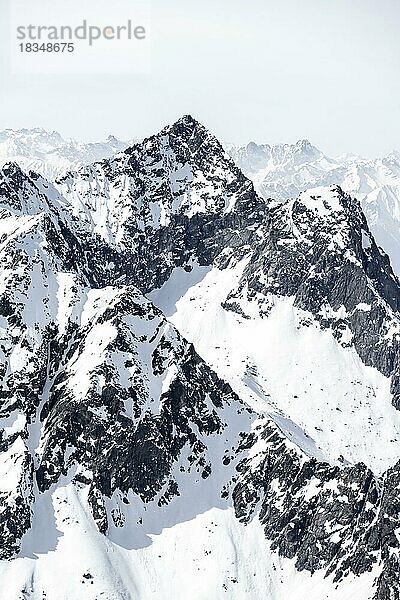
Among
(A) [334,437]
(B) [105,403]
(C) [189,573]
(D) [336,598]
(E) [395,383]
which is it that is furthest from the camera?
(E) [395,383]

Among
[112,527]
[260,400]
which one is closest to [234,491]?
[112,527]

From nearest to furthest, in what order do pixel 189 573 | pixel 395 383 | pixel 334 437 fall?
pixel 189 573
pixel 334 437
pixel 395 383

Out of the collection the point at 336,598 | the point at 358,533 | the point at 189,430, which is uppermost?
the point at 189,430

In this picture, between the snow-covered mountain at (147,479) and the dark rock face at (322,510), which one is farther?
the snow-covered mountain at (147,479)

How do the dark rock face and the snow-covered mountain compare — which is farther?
the snow-covered mountain

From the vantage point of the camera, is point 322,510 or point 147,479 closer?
point 322,510

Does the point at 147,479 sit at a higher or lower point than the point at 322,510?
higher

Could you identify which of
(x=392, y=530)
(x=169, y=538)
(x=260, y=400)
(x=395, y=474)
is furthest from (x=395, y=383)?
(x=169, y=538)

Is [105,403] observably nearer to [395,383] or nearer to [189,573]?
[189,573]

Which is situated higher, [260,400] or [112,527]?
[260,400]

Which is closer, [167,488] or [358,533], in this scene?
[358,533]
